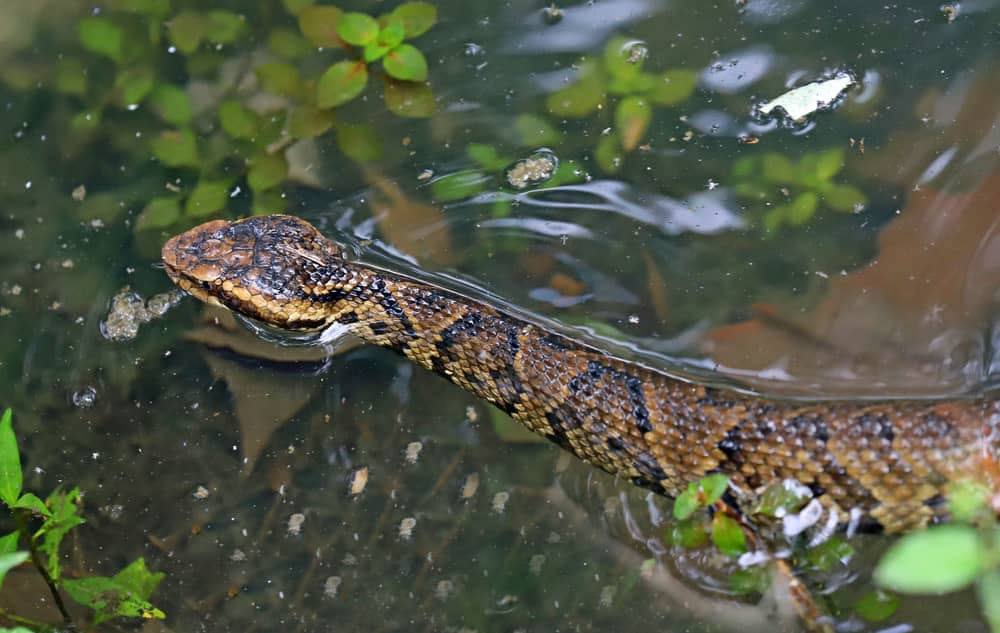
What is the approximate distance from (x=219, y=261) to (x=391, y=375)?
3.32 feet

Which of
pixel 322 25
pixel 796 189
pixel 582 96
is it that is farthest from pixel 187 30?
pixel 796 189

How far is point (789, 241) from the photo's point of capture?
4.20 meters

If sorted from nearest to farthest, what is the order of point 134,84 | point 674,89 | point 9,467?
point 9,467 → point 674,89 → point 134,84

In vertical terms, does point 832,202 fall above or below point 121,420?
above

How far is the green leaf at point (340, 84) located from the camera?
455cm

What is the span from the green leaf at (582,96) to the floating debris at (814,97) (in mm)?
868

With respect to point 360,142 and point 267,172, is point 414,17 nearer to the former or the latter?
point 360,142

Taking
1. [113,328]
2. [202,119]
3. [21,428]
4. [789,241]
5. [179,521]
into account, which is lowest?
[179,521]

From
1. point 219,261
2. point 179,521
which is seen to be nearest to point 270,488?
point 179,521

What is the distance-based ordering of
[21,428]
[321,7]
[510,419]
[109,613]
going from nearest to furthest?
[109,613] → [510,419] → [21,428] → [321,7]

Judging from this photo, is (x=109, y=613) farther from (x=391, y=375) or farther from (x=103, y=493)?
(x=391, y=375)

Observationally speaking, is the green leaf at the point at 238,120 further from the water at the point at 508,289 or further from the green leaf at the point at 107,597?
the green leaf at the point at 107,597

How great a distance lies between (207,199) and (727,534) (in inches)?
123

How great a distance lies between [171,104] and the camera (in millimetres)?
4758
